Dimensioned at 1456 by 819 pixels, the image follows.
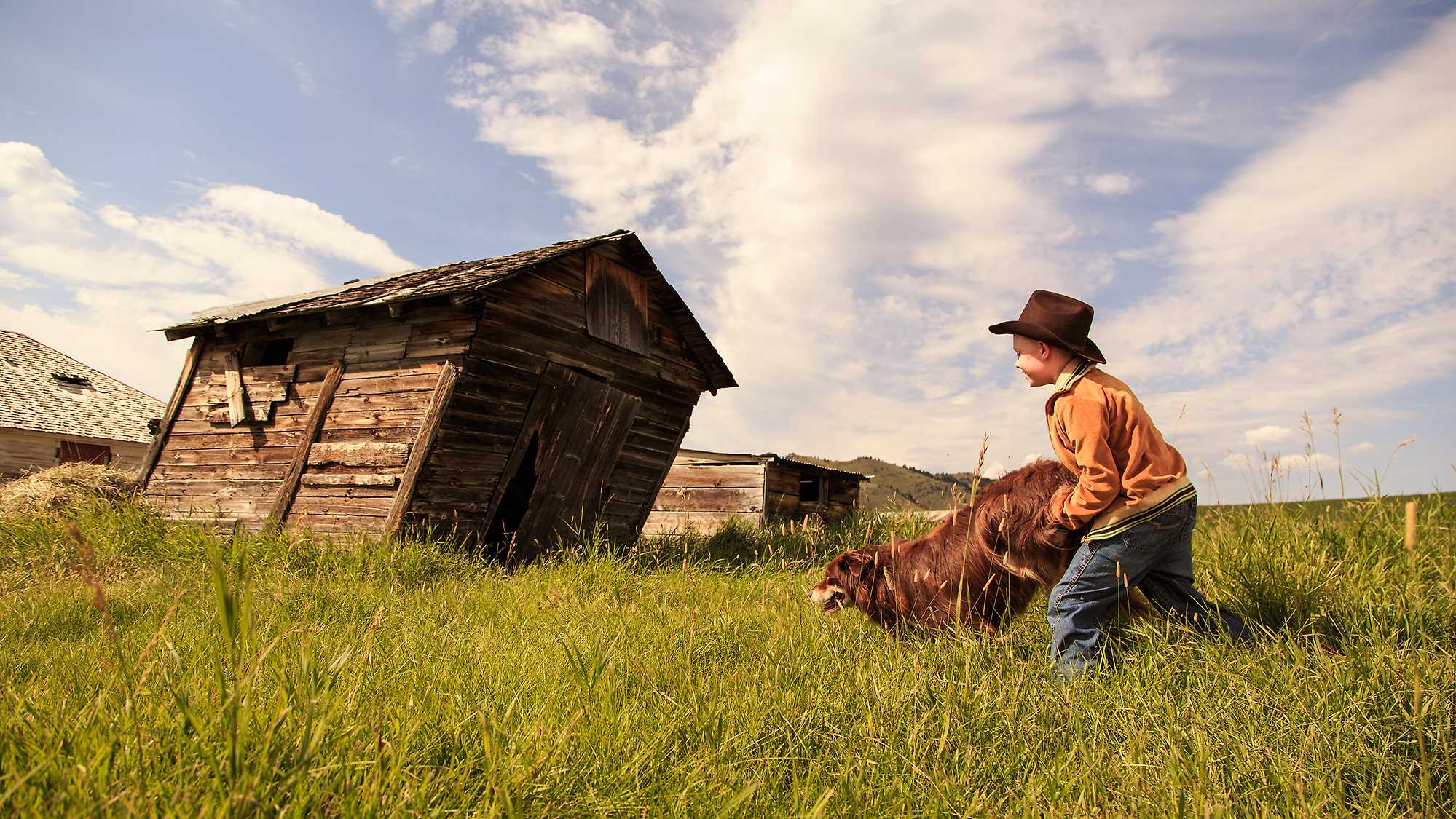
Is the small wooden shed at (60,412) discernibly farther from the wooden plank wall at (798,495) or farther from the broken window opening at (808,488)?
the broken window opening at (808,488)

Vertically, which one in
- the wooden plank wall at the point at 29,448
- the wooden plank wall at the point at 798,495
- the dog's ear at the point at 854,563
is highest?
the wooden plank wall at the point at 798,495

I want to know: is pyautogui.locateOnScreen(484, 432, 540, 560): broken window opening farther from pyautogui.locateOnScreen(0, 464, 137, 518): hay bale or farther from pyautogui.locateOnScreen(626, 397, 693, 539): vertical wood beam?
pyautogui.locateOnScreen(0, 464, 137, 518): hay bale

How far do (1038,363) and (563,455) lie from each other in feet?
20.6

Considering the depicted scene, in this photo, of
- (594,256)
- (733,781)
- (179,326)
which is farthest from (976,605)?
(179,326)

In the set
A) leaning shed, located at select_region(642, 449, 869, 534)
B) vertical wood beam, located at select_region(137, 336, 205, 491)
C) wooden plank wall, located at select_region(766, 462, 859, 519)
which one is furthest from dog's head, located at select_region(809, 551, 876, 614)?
wooden plank wall, located at select_region(766, 462, 859, 519)

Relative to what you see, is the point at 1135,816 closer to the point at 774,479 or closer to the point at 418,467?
the point at 418,467

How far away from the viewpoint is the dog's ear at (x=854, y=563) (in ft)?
13.0

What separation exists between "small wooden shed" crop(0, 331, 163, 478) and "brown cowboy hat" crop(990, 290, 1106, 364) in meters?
25.5

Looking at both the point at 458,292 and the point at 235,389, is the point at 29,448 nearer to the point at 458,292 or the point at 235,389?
the point at 235,389

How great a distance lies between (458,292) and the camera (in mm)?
7203

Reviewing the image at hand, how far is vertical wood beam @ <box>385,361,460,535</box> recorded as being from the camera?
721 centimetres

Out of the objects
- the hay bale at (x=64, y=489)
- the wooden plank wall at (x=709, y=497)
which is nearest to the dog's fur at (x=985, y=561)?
the hay bale at (x=64, y=489)

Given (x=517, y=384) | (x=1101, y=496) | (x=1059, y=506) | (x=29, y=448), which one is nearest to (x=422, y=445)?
(x=517, y=384)

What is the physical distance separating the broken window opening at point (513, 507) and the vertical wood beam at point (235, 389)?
330cm
